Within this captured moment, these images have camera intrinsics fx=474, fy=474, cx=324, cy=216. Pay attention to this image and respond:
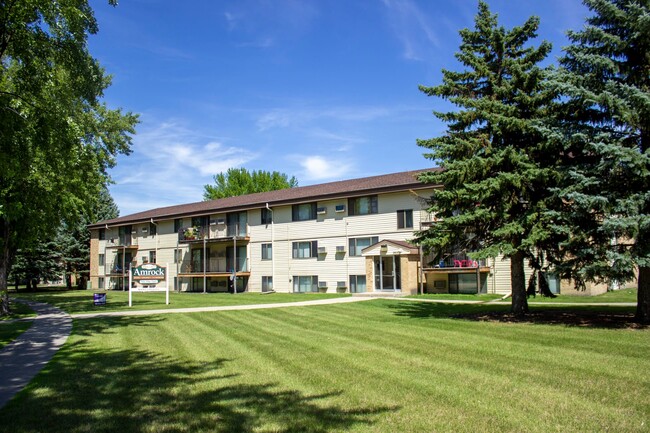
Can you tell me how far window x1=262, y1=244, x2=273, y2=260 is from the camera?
1340 inches

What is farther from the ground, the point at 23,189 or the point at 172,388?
the point at 23,189

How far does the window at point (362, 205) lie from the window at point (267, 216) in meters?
6.71

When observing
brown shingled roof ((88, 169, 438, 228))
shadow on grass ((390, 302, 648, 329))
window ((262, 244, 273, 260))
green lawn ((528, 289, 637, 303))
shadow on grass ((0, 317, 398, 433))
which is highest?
brown shingled roof ((88, 169, 438, 228))

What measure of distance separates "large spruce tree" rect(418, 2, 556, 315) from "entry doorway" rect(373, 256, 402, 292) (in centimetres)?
1125

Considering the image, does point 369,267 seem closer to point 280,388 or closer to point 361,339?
point 361,339

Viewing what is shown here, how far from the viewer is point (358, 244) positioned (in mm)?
29875

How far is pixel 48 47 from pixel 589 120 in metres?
15.5

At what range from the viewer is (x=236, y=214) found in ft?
119

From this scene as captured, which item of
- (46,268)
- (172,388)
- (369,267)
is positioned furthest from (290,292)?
(46,268)

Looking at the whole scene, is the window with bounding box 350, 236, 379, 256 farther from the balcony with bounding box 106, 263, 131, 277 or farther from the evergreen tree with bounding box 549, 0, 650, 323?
the balcony with bounding box 106, 263, 131, 277

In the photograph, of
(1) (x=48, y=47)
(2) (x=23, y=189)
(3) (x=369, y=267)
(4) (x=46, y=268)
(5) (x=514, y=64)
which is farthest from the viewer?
(4) (x=46, y=268)

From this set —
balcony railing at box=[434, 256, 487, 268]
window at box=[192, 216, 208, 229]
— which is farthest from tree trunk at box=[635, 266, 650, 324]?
window at box=[192, 216, 208, 229]

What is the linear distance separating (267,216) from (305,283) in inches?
231

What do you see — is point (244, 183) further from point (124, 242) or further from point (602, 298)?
point (602, 298)
